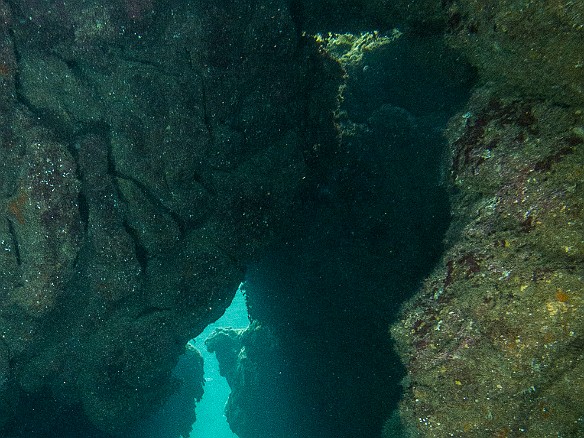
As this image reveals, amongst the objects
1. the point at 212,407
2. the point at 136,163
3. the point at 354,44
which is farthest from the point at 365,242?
the point at 212,407

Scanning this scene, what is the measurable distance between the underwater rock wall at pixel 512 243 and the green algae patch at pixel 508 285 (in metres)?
0.01

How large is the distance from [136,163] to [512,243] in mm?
5401

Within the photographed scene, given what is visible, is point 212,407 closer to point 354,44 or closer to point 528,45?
point 354,44

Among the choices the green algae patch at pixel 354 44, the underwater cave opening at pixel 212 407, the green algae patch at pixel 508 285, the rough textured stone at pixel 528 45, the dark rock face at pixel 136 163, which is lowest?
the green algae patch at pixel 508 285

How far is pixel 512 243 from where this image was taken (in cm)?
351

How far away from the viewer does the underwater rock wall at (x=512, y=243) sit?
10.4ft

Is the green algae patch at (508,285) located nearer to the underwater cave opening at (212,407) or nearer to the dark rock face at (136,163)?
the dark rock face at (136,163)

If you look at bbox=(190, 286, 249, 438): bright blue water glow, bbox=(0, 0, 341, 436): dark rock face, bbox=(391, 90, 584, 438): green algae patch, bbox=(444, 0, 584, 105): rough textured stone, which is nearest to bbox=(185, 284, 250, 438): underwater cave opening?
bbox=(190, 286, 249, 438): bright blue water glow

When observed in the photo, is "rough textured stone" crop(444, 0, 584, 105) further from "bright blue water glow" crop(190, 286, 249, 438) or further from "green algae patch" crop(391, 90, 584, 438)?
"bright blue water glow" crop(190, 286, 249, 438)

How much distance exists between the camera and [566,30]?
118 inches

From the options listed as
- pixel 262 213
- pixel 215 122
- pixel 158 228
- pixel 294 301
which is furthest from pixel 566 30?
pixel 294 301

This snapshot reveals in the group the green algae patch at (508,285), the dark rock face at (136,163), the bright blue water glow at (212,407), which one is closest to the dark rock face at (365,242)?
the green algae patch at (508,285)

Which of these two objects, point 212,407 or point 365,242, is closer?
point 365,242

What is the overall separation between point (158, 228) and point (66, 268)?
168 centimetres
